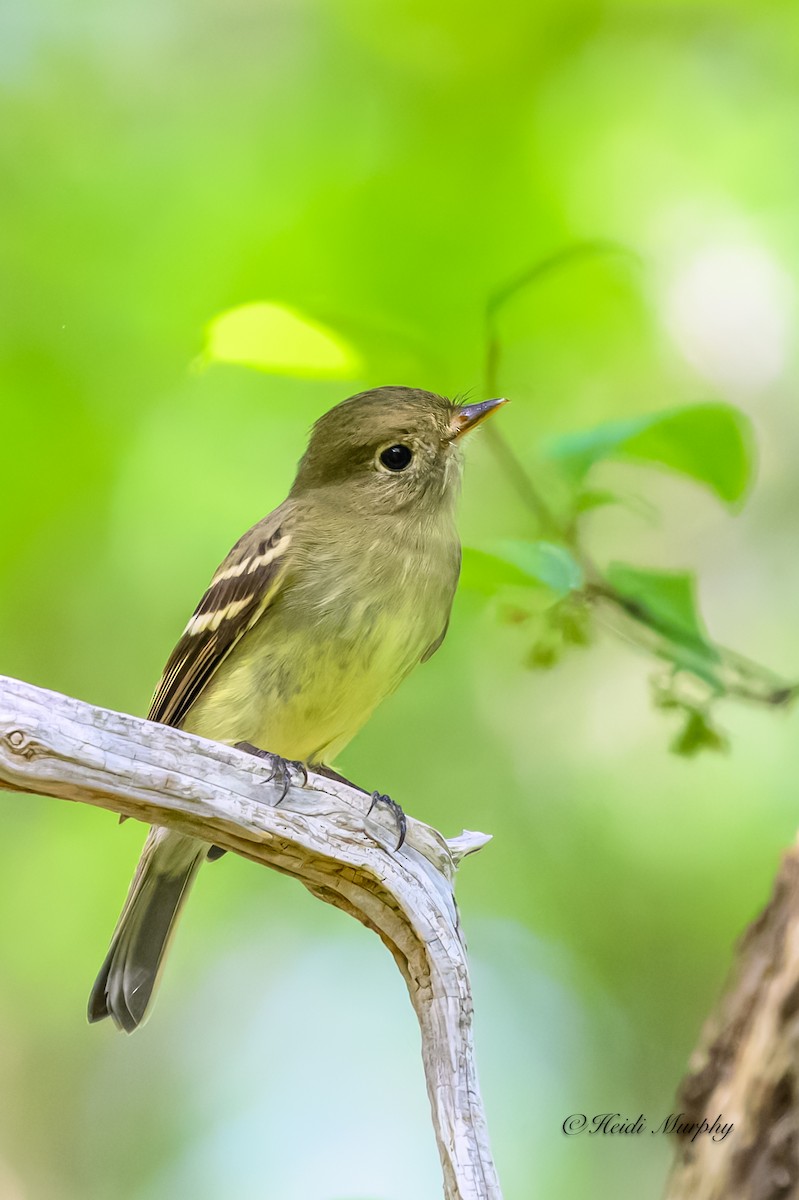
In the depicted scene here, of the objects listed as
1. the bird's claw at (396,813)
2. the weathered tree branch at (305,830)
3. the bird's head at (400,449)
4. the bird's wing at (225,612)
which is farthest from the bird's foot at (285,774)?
the bird's head at (400,449)

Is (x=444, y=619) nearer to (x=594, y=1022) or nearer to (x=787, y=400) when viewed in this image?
(x=787, y=400)

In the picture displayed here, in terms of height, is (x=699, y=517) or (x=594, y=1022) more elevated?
(x=699, y=517)

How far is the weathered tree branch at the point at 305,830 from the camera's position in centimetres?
228

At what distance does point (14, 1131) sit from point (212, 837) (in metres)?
3.57

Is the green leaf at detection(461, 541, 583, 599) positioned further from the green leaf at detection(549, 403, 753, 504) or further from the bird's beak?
the bird's beak

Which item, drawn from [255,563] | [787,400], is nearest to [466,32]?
[787,400]

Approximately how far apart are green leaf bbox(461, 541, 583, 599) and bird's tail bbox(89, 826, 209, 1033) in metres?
1.10

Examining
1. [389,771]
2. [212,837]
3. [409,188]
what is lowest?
[212,837]

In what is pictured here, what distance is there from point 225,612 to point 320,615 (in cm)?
30

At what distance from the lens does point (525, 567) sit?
2600 millimetres

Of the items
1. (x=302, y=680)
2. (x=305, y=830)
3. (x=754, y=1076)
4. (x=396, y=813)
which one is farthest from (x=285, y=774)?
(x=754, y=1076)

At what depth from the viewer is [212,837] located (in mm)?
2439

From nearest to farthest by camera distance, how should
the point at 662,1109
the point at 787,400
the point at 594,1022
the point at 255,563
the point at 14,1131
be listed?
the point at 255,563 → the point at 662,1109 → the point at 787,400 → the point at 594,1022 → the point at 14,1131

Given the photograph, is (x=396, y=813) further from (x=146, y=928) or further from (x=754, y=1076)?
(x=146, y=928)
